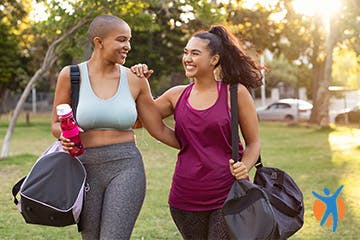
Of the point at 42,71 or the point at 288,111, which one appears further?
Result: the point at 288,111

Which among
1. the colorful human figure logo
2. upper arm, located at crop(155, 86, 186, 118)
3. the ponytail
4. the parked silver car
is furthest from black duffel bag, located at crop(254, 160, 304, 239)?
the parked silver car

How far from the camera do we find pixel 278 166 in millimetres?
14227

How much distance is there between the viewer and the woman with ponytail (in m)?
3.78

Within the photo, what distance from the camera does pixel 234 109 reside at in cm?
377

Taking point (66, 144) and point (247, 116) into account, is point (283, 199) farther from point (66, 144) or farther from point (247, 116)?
point (66, 144)

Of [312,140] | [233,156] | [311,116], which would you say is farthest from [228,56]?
[311,116]

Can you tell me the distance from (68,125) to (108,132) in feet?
0.95

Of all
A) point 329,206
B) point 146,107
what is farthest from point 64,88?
point 329,206

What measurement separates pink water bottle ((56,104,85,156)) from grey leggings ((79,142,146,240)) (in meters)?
0.17

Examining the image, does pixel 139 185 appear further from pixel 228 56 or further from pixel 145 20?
pixel 145 20

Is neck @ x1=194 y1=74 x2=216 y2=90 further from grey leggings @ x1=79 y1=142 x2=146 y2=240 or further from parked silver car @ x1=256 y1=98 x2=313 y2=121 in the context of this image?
parked silver car @ x1=256 y1=98 x2=313 y2=121

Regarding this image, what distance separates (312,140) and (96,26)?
18444mm

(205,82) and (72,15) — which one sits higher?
(72,15)

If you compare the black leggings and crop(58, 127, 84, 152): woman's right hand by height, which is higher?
crop(58, 127, 84, 152): woman's right hand
